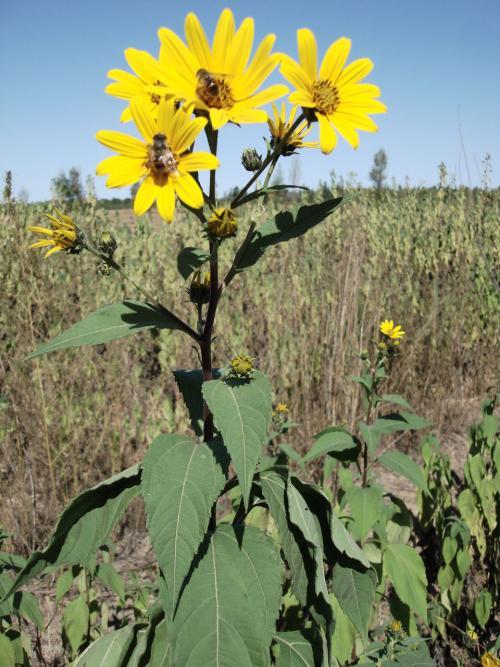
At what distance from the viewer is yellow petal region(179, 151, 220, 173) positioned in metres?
0.81

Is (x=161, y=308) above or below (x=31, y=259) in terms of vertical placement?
below

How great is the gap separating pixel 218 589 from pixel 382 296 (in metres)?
3.04

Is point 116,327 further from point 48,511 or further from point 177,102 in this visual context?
point 48,511

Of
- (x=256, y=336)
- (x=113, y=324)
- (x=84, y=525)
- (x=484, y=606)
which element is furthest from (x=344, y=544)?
(x=256, y=336)

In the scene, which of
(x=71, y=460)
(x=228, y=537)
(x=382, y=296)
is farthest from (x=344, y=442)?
(x=382, y=296)

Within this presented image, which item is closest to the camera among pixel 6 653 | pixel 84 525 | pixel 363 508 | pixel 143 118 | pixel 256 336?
pixel 143 118

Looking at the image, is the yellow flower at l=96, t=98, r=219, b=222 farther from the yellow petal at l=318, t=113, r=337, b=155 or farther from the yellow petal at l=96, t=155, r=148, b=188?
the yellow petal at l=318, t=113, r=337, b=155

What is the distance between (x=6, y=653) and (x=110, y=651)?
288 mm

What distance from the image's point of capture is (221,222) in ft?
2.83

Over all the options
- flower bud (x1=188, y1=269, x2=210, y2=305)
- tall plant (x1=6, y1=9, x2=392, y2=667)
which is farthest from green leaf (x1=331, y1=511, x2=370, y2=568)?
flower bud (x1=188, y1=269, x2=210, y2=305)

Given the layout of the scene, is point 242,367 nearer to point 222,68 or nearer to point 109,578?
point 222,68

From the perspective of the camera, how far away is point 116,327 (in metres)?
0.96

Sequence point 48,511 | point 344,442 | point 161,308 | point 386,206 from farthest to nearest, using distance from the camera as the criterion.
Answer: point 386,206
point 48,511
point 344,442
point 161,308

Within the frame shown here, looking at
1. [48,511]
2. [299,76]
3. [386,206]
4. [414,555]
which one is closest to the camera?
[299,76]
